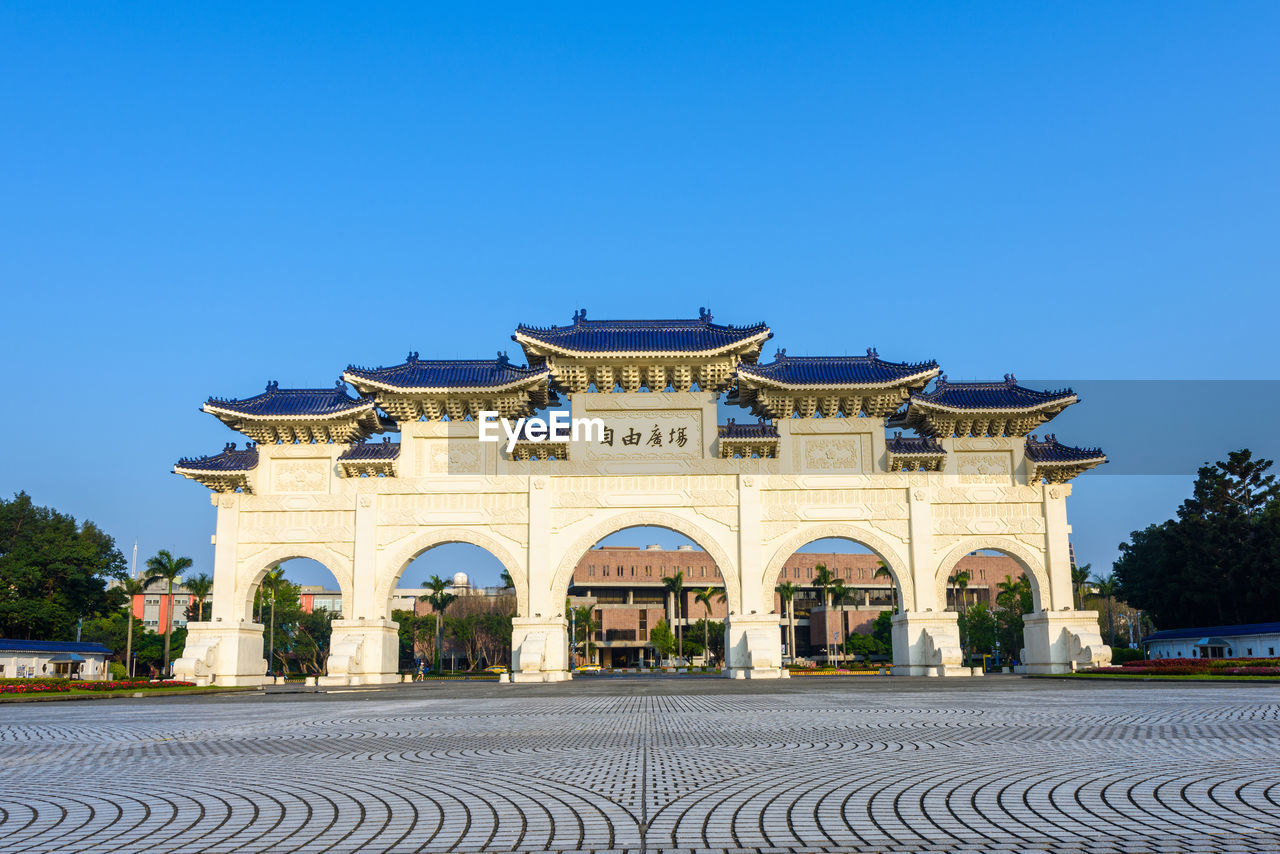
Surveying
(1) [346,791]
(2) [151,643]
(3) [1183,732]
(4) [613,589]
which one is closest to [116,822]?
(1) [346,791]

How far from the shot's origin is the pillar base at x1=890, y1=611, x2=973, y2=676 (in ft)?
93.9

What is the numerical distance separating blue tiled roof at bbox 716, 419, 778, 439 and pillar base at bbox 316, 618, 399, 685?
11703 millimetres

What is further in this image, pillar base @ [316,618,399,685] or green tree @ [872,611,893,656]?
green tree @ [872,611,893,656]

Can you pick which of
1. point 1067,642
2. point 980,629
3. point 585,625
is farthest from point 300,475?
point 980,629

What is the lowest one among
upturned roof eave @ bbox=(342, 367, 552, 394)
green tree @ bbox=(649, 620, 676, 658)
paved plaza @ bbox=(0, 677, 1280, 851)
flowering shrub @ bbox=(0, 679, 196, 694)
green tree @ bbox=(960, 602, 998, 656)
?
green tree @ bbox=(649, 620, 676, 658)

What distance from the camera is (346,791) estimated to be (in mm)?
A: 6020

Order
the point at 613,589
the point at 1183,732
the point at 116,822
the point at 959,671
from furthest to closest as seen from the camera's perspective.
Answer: the point at 613,589 → the point at 959,671 → the point at 1183,732 → the point at 116,822

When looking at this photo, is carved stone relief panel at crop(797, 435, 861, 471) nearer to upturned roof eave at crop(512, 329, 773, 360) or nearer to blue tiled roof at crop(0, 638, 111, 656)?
upturned roof eave at crop(512, 329, 773, 360)

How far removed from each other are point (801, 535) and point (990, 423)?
22.6 feet

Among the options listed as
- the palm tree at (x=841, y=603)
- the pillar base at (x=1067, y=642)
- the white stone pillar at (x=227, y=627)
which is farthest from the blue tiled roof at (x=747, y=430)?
the palm tree at (x=841, y=603)

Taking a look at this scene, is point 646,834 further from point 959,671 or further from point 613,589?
point 613,589

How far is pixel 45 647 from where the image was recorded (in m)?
37.4

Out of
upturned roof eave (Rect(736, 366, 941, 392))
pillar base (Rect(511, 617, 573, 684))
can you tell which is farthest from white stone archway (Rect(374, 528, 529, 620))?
upturned roof eave (Rect(736, 366, 941, 392))

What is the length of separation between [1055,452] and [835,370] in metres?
7.17
